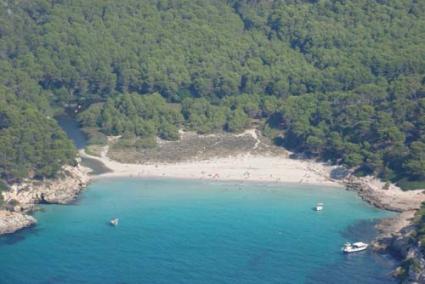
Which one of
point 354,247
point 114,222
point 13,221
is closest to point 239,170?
point 114,222

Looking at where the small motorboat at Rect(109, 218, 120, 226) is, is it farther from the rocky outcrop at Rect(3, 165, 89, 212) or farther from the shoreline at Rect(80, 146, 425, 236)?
the shoreline at Rect(80, 146, 425, 236)

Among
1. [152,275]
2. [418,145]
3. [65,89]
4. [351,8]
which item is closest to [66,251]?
[152,275]

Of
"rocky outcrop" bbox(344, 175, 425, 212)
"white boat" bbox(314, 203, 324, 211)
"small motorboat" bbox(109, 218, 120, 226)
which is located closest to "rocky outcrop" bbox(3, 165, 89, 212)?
"small motorboat" bbox(109, 218, 120, 226)

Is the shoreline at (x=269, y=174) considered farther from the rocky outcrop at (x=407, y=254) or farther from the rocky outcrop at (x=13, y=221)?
the rocky outcrop at (x=13, y=221)

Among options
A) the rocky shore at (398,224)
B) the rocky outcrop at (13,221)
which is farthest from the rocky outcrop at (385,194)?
the rocky outcrop at (13,221)

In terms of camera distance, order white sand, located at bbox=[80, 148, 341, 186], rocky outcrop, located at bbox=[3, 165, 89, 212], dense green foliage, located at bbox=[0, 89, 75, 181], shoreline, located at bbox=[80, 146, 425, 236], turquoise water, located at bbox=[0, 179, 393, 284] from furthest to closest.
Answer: white sand, located at bbox=[80, 148, 341, 186] → shoreline, located at bbox=[80, 146, 425, 236] → dense green foliage, located at bbox=[0, 89, 75, 181] → rocky outcrop, located at bbox=[3, 165, 89, 212] → turquoise water, located at bbox=[0, 179, 393, 284]

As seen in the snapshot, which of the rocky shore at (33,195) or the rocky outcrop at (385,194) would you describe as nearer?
the rocky shore at (33,195)

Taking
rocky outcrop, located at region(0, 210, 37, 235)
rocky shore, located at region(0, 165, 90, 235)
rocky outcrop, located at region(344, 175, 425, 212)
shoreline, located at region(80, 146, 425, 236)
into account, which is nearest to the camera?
rocky outcrop, located at region(0, 210, 37, 235)
